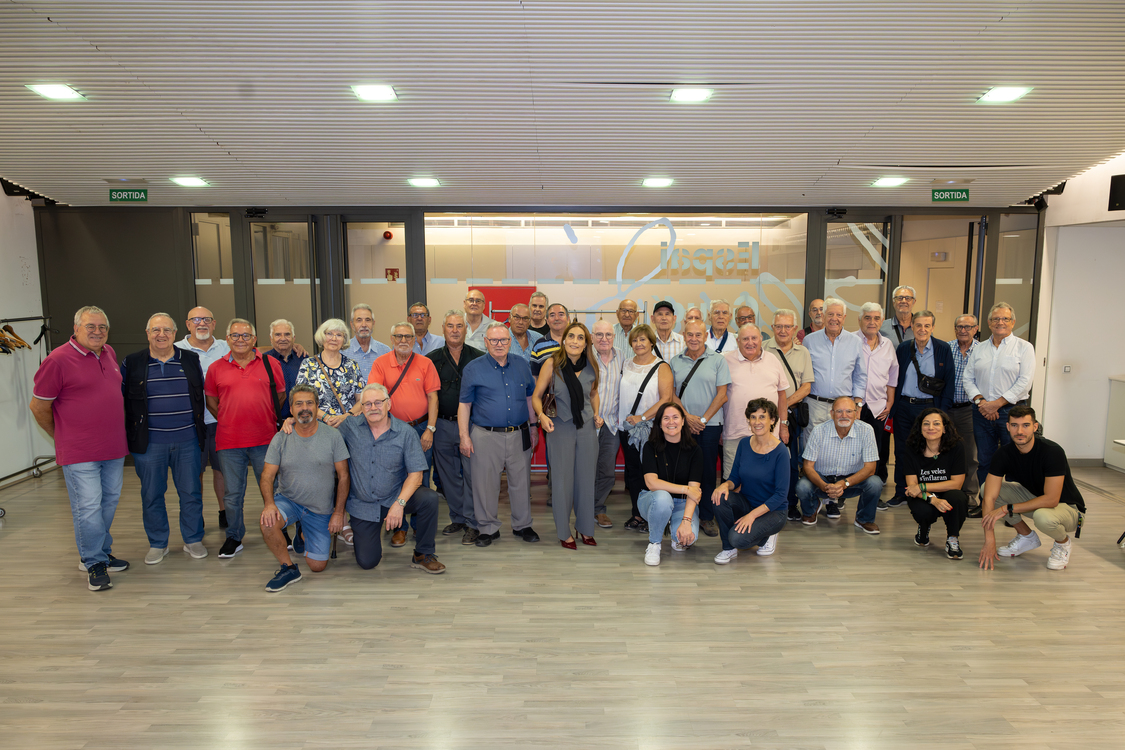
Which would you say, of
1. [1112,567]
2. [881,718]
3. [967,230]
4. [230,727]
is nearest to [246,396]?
[230,727]

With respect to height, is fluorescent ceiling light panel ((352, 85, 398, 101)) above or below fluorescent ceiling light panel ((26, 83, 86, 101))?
below

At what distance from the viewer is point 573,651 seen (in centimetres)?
361

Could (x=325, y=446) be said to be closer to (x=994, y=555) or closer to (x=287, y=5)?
(x=287, y=5)

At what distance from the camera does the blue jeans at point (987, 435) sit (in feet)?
19.1

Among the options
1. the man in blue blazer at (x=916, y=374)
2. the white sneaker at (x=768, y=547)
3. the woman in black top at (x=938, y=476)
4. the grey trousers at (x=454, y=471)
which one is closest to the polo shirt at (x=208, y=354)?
the grey trousers at (x=454, y=471)

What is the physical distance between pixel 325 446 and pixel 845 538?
13.1 feet

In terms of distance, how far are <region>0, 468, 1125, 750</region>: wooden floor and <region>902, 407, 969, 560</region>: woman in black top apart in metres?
0.26

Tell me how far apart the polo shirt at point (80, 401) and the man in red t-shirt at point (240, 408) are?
62cm

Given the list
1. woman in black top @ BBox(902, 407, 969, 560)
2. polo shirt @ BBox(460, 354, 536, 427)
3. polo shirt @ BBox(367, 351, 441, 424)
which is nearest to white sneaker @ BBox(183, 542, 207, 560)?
polo shirt @ BBox(367, 351, 441, 424)

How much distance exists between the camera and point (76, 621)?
13.0ft

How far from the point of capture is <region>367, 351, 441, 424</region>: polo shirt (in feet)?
16.1

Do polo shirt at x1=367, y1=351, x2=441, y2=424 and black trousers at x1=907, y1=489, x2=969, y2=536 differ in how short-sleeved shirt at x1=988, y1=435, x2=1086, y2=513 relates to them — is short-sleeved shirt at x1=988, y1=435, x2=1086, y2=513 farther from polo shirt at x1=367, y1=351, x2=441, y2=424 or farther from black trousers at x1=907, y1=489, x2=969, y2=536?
polo shirt at x1=367, y1=351, x2=441, y2=424

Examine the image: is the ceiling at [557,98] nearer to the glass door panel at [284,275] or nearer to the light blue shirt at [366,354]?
the glass door panel at [284,275]

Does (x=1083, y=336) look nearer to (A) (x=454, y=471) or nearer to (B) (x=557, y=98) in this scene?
(B) (x=557, y=98)
